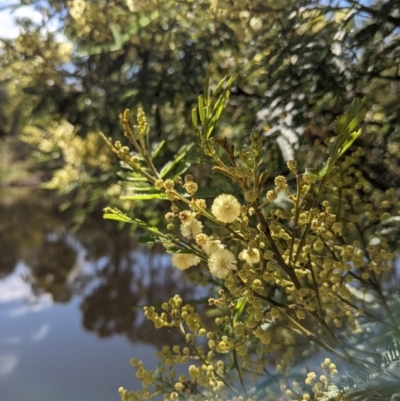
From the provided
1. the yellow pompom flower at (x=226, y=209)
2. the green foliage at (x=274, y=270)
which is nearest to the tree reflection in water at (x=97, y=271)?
the green foliage at (x=274, y=270)

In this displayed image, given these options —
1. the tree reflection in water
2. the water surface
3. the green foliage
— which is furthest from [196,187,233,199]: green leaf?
the tree reflection in water

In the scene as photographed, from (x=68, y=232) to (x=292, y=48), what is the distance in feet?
4.04

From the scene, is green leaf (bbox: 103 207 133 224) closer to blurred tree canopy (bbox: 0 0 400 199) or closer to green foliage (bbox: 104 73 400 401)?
green foliage (bbox: 104 73 400 401)

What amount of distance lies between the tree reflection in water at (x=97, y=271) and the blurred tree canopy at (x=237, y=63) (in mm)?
233

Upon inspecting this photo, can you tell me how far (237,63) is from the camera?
422 mm

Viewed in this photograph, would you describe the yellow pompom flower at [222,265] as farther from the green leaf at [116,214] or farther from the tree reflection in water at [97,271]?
the tree reflection in water at [97,271]

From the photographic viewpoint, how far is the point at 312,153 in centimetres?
37

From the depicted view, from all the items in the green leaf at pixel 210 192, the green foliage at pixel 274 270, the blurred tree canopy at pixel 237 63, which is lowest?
the green foliage at pixel 274 270

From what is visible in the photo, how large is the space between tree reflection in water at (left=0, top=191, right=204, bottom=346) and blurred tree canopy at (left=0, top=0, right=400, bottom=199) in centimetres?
23

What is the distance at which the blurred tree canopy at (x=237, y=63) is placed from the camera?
0.34m

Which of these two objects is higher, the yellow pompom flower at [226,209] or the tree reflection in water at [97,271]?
the yellow pompom flower at [226,209]

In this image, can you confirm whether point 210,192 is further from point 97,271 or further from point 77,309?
point 97,271

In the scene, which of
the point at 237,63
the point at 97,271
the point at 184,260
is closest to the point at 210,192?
the point at 184,260

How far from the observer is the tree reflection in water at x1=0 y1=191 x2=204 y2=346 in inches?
31.0
